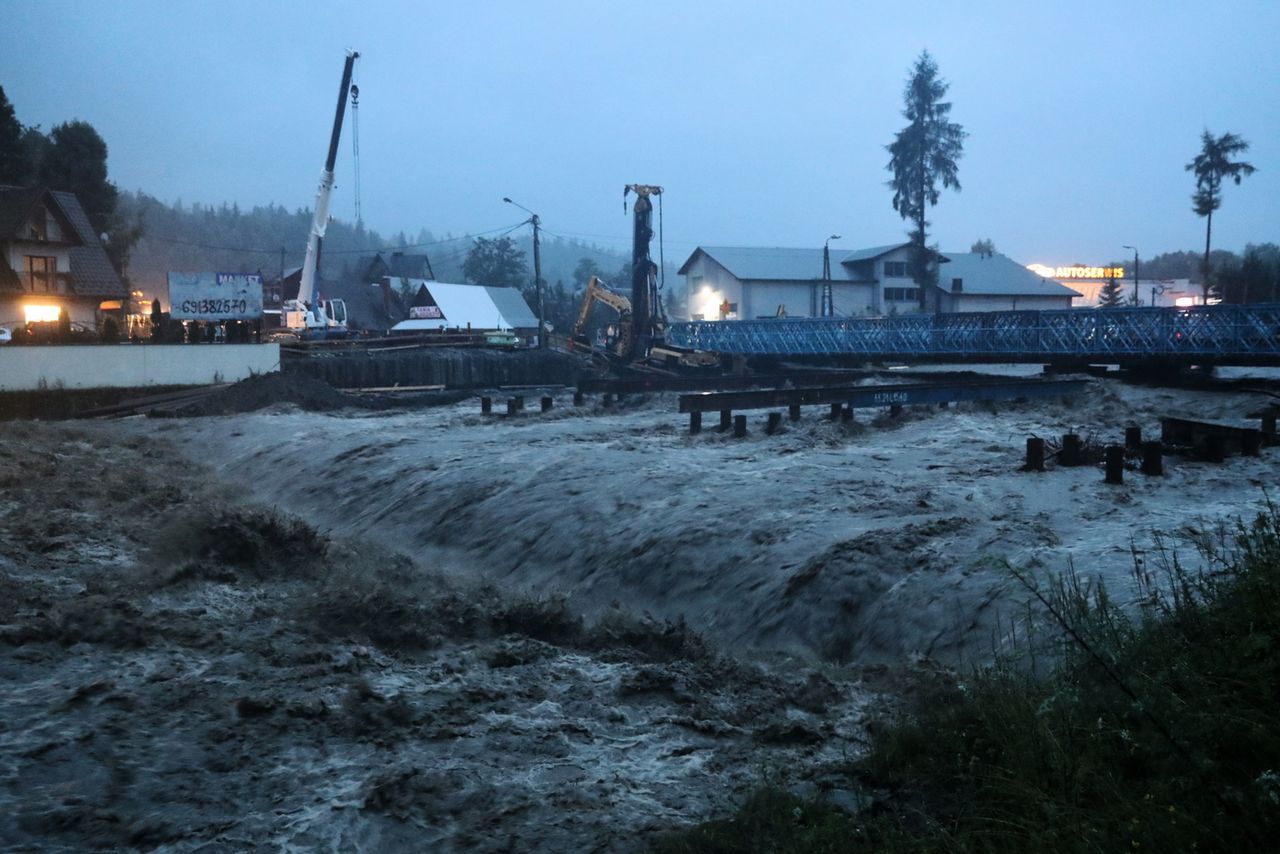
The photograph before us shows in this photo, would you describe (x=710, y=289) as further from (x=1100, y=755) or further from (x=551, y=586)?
(x=1100, y=755)

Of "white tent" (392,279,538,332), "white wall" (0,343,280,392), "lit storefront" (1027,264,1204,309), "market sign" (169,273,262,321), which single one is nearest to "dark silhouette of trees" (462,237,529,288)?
"white tent" (392,279,538,332)

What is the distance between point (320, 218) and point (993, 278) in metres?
→ 43.4

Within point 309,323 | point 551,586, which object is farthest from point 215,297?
point 551,586

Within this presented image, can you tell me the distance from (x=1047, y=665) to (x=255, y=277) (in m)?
43.1

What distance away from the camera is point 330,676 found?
9602 mm

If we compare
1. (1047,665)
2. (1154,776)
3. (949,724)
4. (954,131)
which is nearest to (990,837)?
(1154,776)

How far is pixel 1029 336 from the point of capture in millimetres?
34406

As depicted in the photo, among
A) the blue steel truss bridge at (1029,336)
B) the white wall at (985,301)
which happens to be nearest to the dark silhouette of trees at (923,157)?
the white wall at (985,301)

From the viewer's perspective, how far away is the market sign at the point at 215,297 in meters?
45.3

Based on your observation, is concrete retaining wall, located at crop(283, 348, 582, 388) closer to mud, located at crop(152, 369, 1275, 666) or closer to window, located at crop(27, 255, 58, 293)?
window, located at crop(27, 255, 58, 293)

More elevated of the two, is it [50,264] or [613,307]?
[50,264]

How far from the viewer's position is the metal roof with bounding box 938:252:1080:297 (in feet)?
222

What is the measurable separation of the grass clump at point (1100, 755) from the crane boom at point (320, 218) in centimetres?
5195

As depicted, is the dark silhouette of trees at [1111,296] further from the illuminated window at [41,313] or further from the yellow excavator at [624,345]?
the illuminated window at [41,313]
